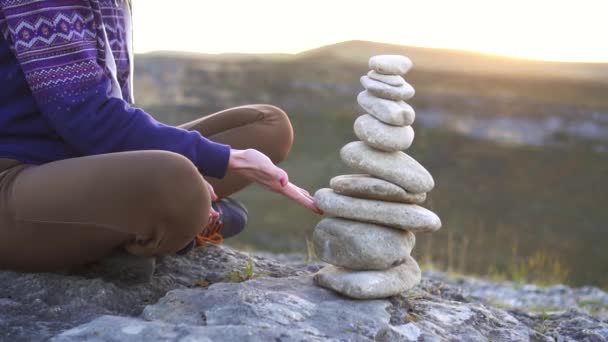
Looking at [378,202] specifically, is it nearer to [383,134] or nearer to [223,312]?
[383,134]

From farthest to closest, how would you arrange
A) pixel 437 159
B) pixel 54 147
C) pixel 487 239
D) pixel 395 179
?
pixel 437 159 → pixel 487 239 → pixel 395 179 → pixel 54 147

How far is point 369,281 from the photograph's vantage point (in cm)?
301

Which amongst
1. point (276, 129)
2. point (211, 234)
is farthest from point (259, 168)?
point (211, 234)

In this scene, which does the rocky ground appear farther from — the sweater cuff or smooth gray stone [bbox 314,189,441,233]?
the sweater cuff

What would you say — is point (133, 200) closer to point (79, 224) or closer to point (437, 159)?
point (79, 224)

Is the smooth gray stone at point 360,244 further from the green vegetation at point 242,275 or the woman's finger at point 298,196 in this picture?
the green vegetation at point 242,275

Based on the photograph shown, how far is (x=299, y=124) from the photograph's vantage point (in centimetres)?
1927

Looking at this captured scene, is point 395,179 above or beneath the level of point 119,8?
beneath

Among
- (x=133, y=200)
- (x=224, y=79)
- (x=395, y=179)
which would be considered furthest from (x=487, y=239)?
(x=224, y=79)

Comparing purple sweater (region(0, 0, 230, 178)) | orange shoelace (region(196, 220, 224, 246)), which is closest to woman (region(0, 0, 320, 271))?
purple sweater (region(0, 0, 230, 178))

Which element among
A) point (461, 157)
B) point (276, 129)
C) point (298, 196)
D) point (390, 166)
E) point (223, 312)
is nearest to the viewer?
point (223, 312)

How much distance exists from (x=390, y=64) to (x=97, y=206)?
1312 mm

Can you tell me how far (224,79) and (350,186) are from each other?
21.3 meters

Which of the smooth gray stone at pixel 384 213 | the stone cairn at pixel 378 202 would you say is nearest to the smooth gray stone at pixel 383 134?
the stone cairn at pixel 378 202
